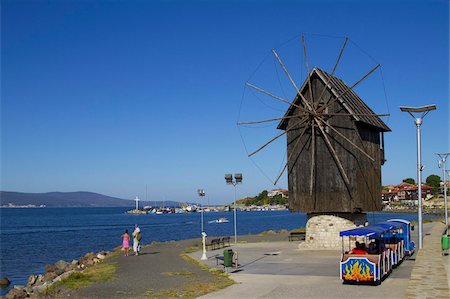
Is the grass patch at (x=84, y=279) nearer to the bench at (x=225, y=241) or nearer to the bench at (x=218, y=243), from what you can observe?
the bench at (x=218, y=243)

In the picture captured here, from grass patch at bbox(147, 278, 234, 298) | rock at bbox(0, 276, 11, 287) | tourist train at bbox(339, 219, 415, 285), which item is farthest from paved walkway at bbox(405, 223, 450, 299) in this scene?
rock at bbox(0, 276, 11, 287)

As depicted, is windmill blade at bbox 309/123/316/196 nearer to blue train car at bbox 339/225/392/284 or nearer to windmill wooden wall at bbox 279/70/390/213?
windmill wooden wall at bbox 279/70/390/213

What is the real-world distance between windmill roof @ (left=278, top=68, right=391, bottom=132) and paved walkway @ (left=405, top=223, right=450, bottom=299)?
38.9 feet

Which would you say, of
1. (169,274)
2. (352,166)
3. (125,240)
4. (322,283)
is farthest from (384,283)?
(125,240)

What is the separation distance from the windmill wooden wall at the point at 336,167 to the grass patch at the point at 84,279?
579 inches

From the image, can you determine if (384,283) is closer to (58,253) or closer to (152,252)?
(152,252)

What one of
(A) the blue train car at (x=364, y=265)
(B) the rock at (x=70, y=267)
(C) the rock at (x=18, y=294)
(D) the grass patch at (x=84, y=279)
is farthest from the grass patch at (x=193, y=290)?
(B) the rock at (x=70, y=267)

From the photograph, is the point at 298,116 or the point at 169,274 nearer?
the point at 169,274

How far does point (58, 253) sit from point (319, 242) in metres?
38.1

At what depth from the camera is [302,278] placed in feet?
75.6

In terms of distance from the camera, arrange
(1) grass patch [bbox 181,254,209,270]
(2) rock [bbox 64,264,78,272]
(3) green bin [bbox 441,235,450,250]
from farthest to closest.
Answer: (2) rock [bbox 64,264,78,272], (3) green bin [bbox 441,235,450,250], (1) grass patch [bbox 181,254,209,270]

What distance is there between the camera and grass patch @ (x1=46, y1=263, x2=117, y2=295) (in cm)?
2314

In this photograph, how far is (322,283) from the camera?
70.5 feet

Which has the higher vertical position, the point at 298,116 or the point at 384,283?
the point at 298,116
